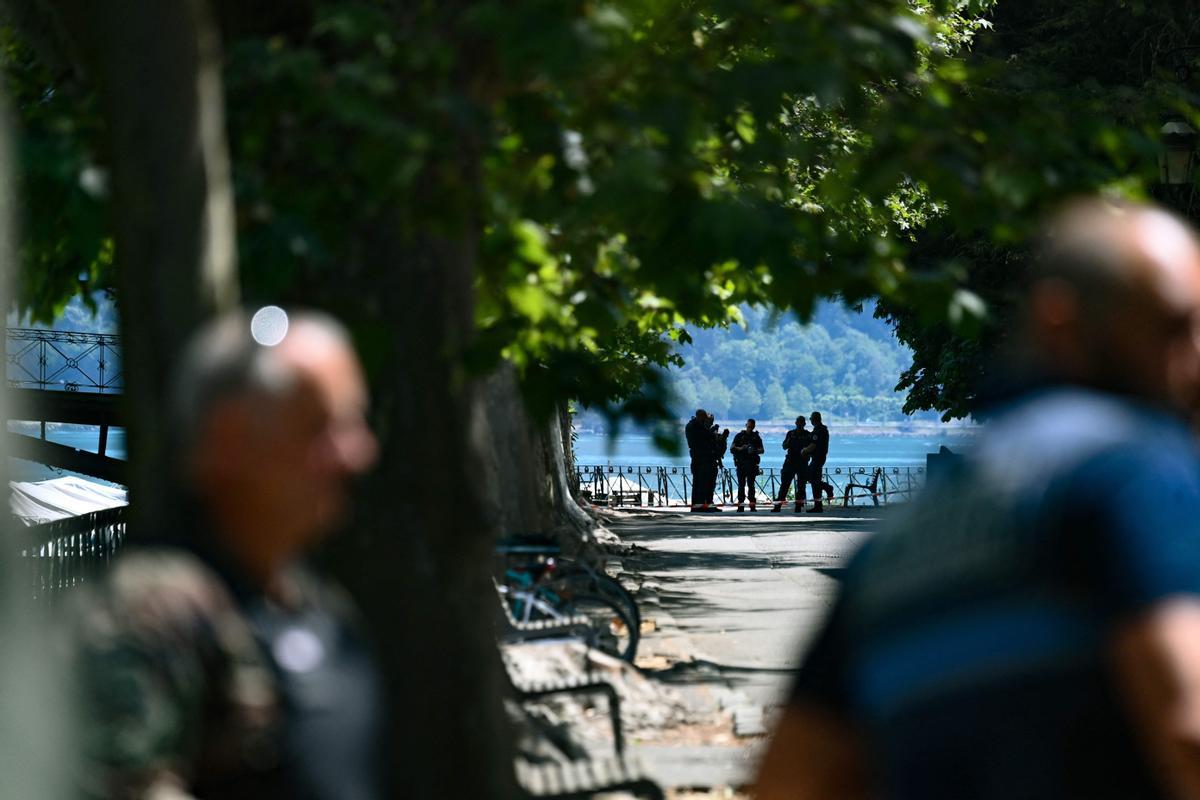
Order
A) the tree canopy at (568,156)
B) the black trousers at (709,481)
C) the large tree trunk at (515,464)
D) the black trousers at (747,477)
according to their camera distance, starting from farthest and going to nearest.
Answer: the black trousers at (747,477)
the black trousers at (709,481)
the large tree trunk at (515,464)
the tree canopy at (568,156)

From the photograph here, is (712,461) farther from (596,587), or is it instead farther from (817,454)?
(596,587)

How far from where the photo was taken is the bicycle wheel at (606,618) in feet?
38.4

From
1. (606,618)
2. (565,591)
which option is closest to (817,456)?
(606,618)

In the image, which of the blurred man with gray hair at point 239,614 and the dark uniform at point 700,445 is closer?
the blurred man with gray hair at point 239,614

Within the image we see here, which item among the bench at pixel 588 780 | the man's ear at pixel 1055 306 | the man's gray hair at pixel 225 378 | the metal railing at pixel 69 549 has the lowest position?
the bench at pixel 588 780

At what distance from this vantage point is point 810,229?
604cm

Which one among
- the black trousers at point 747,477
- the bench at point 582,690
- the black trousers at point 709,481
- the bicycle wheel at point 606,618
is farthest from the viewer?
the black trousers at point 747,477

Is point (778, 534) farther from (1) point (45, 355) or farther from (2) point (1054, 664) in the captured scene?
(2) point (1054, 664)

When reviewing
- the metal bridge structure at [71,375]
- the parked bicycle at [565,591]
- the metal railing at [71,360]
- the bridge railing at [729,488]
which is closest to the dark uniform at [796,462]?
the bridge railing at [729,488]

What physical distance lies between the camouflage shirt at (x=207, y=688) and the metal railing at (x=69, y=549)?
8.54 meters

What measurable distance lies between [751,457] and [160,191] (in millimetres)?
33440

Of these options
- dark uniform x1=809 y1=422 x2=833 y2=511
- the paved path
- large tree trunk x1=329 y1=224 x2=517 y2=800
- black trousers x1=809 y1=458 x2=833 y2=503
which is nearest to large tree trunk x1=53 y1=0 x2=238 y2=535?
large tree trunk x1=329 y1=224 x2=517 y2=800

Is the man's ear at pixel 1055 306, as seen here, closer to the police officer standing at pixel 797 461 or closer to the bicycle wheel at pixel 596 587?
the bicycle wheel at pixel 596 587

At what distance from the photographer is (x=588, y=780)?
648 centimetres
